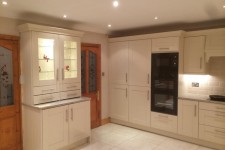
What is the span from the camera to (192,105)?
377 cm

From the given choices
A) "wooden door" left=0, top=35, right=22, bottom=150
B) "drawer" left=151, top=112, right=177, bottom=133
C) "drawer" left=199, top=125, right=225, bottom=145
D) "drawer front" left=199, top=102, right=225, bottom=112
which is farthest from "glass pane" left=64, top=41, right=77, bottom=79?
"drawer" left=199, top=125, right=225, bottom=145

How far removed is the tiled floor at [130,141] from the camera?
3664mm

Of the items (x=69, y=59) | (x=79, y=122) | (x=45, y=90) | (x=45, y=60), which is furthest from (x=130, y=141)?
(x=45, y=60)

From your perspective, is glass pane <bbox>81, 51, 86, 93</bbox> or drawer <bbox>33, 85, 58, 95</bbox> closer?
drawer <bbox>33, 85, 58, 95</bbox>

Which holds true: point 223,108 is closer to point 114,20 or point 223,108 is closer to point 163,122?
point 163,122

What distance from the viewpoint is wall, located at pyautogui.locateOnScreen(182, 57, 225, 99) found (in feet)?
12.6

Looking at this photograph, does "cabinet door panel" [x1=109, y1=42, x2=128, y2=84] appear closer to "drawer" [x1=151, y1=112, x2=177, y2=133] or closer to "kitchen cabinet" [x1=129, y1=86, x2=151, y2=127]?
"kitchen cabinet" [x1=129, y1=86, x2=151, y2=127]

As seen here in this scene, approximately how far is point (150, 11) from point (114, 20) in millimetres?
878

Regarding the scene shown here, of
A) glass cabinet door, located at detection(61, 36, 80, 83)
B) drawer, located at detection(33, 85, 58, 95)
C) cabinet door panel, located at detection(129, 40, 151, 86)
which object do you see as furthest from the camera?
cabinet door panel, located at detection(129, 40, 151, 86)

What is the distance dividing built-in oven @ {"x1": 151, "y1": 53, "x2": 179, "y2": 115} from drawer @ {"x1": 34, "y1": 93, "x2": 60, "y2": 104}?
2.13 meters

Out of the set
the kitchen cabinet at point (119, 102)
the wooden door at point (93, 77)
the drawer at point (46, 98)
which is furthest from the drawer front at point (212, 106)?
the drawer at point (46, 98)

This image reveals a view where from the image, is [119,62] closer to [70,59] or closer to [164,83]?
[164,83]

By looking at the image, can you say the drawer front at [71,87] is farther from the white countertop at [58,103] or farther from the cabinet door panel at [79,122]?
the cabinet door panel at [79,122]

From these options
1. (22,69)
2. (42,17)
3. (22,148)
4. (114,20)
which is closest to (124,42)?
(114,20)
